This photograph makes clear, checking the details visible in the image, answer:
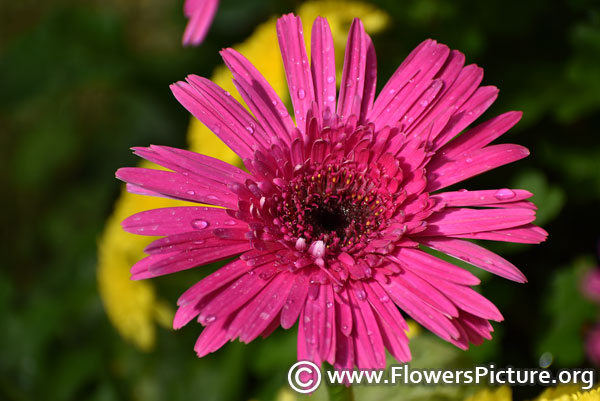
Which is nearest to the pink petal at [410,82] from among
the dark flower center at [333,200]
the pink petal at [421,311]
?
the dark flower center at [333,200]

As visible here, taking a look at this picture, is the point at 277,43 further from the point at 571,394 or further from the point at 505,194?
the point at 571,394

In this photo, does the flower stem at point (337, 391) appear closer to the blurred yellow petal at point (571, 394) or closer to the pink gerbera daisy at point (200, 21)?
the blurred yellow petal at point (571, 394)

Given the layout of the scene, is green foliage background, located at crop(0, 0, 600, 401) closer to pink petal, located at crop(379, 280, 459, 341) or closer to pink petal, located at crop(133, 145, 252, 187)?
pink petal, located at crop(379, 280, 459, 341)

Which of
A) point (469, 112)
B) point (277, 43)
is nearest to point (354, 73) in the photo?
point (469, 112)

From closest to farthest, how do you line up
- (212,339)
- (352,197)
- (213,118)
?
(212,339) < (213,118) < (352,197)

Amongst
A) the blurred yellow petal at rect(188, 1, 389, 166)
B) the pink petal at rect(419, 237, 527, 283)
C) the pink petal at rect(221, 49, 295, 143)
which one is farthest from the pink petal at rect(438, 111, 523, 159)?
the blurred yellow petal at rect(188, 1, 389, 166)
